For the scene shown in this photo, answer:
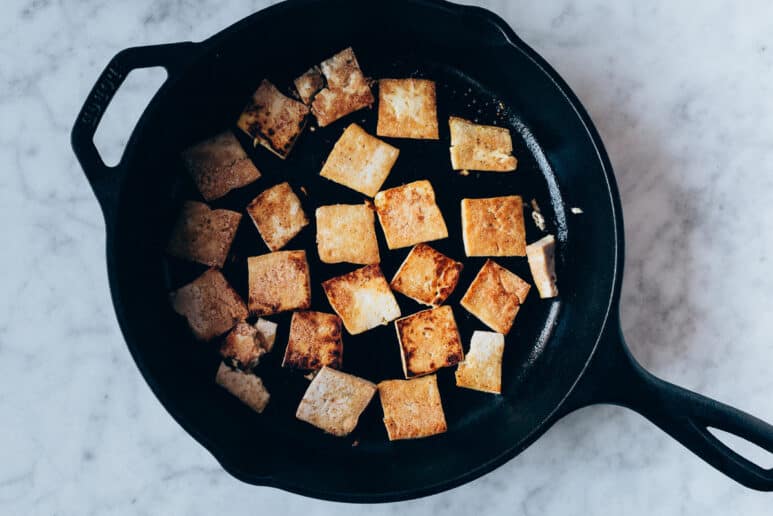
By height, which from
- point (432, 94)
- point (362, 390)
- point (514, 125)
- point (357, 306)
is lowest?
point (362, 390)

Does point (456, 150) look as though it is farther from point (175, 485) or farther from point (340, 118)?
point (175, 485)

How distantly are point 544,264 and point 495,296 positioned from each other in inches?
4.9

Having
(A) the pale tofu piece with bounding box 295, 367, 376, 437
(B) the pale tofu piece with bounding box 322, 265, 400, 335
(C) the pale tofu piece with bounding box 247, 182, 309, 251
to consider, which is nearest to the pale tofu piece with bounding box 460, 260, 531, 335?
(B) the pale tofu piece with bounding box 322, 265, 400, 335

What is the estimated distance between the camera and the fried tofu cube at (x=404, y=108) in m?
1.40

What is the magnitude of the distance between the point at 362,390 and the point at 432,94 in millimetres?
657

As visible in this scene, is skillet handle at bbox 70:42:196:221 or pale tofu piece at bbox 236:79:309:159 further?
pale tofu piece at bbox 236:79:309:159

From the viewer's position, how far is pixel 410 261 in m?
1.39

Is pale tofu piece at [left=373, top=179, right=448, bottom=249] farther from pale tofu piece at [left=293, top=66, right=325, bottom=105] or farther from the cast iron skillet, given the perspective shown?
pale tofu piece at [left=293, top=66, right=325, bottom=105]

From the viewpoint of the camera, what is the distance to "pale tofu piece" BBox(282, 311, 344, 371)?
54.4 inches

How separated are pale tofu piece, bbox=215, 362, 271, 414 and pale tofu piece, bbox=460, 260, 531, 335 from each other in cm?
48

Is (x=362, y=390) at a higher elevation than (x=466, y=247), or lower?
lower

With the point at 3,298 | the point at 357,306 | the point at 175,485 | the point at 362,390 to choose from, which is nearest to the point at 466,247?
the point at 357,306

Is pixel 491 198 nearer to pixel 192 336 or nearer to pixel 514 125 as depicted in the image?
pixel 514 125

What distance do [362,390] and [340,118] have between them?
1.93ft
